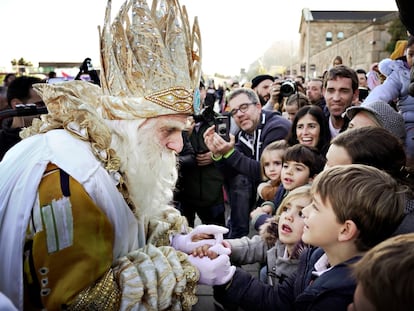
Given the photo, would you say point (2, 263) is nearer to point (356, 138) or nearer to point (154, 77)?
point (154, 77)

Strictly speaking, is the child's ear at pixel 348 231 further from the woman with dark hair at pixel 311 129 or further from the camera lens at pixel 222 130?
the camera lens at pixel 222 130

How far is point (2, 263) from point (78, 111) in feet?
2.11

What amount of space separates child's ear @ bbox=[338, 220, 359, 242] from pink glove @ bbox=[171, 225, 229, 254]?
2.14 ft

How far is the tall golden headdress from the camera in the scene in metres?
1.79

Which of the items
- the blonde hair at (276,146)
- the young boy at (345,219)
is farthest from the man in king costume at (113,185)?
the blonde hair at (276,146)

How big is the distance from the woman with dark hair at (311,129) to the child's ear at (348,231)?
1839 mm

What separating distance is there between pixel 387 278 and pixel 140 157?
114 centimetres

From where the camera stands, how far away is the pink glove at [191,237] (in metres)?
2.02

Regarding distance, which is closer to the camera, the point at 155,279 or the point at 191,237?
the point at 155,279

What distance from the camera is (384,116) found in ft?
8.50

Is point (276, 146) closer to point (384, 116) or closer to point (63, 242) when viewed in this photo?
point (384, 116)

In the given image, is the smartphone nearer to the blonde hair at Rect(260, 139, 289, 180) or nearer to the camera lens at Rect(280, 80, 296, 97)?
the blonde hair at Rect(260, 139, 289, 180)

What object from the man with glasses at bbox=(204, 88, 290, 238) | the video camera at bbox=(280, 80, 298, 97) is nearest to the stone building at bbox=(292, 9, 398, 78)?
the video camera at bbox=(280, 80, 298, 97)

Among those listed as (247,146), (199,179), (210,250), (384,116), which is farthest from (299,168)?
(199,179)
